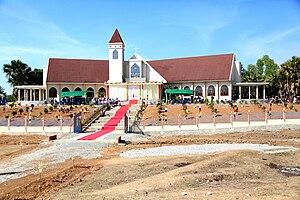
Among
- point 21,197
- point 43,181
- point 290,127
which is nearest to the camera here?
point 21,197

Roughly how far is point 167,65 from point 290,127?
23989 millimetres

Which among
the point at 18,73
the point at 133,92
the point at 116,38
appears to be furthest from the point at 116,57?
the point at 18,73

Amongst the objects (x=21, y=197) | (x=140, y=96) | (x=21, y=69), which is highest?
(x=21, y=69)

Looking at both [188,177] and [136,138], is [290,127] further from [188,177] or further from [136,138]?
[188,177]

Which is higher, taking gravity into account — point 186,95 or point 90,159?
point 186,95

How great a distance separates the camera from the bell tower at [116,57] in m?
40.9

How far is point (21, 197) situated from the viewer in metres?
8.34

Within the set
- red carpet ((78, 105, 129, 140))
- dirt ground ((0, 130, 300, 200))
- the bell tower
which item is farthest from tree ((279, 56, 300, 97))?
dirt ground ((0, 130, 300, 200))

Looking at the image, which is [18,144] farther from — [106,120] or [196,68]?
[196,68]

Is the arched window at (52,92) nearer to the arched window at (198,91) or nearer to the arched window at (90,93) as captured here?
the arched window at (90,93)

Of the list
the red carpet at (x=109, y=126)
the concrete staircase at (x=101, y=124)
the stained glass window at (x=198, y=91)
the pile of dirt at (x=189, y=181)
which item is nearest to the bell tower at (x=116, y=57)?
the stained glass window at (x=198, y=91)

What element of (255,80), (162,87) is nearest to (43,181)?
(162,87)

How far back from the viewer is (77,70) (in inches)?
1709

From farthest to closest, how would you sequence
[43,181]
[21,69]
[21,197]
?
1. [21,69]
2. [43,181]
3. [21,197]
